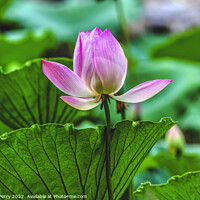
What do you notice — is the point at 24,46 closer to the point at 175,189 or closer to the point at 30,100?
the point at 30,100

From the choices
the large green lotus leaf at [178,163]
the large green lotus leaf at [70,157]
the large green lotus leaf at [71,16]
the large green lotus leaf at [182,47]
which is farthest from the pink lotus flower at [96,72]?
the large green lotus leaf at [71,16]

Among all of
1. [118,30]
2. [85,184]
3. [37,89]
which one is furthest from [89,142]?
[118,30]

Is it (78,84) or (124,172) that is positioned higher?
(78,84)

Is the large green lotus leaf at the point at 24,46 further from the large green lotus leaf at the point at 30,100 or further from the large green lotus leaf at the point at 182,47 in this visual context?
the large green lotus leaf at the point at 30,100

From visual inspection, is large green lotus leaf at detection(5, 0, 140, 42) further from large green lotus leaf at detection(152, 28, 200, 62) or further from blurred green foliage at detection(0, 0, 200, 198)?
large green lotus leaf at detection(152, 28, 200, 62)

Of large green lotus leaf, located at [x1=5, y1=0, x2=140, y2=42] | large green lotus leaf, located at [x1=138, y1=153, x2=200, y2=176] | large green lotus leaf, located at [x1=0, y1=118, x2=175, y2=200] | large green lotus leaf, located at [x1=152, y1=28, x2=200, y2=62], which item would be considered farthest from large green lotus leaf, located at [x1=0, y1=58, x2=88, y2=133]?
large green lotus leaf, located at [x1=5, y1=0, x2=140, y2=42]

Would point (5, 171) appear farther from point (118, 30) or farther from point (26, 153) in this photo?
point (118, 30)
